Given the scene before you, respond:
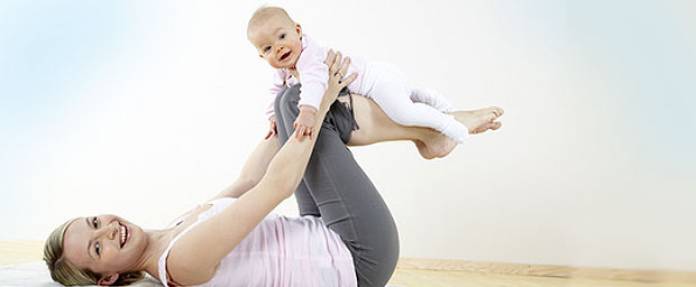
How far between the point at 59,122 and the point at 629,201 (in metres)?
3.05

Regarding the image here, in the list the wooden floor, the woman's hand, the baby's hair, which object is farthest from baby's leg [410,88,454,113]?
the wooden floor

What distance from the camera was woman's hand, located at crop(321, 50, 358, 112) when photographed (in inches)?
70.7

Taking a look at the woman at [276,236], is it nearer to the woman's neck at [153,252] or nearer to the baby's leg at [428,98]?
the woman's neck at [153,252]

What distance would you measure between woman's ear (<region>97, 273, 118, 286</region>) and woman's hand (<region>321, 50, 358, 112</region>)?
63 cm

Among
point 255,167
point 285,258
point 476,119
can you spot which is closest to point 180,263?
point 285,258

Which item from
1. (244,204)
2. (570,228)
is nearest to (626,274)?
(570,228)

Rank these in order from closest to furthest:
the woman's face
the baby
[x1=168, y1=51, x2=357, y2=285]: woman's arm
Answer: [x1=168, y1=51, x2=357, y2=285]: woman's arm, the woman's face, the baby

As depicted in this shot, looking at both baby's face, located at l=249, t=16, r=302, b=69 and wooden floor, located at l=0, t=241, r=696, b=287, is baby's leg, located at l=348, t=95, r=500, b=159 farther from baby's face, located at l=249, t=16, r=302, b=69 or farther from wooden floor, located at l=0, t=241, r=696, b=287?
wooden floor, located at l=0, t=241, r=696, b=287

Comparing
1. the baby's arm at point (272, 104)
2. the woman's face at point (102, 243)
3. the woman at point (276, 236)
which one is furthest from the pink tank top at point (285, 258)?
the baby's arm at point (272, 104)

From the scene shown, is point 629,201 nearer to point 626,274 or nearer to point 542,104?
point 626,274

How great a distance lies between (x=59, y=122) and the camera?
4230mm

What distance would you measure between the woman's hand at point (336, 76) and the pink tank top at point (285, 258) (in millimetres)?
309

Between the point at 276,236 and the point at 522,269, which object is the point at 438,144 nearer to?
the point at 276,236

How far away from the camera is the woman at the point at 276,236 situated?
5.13 feet
